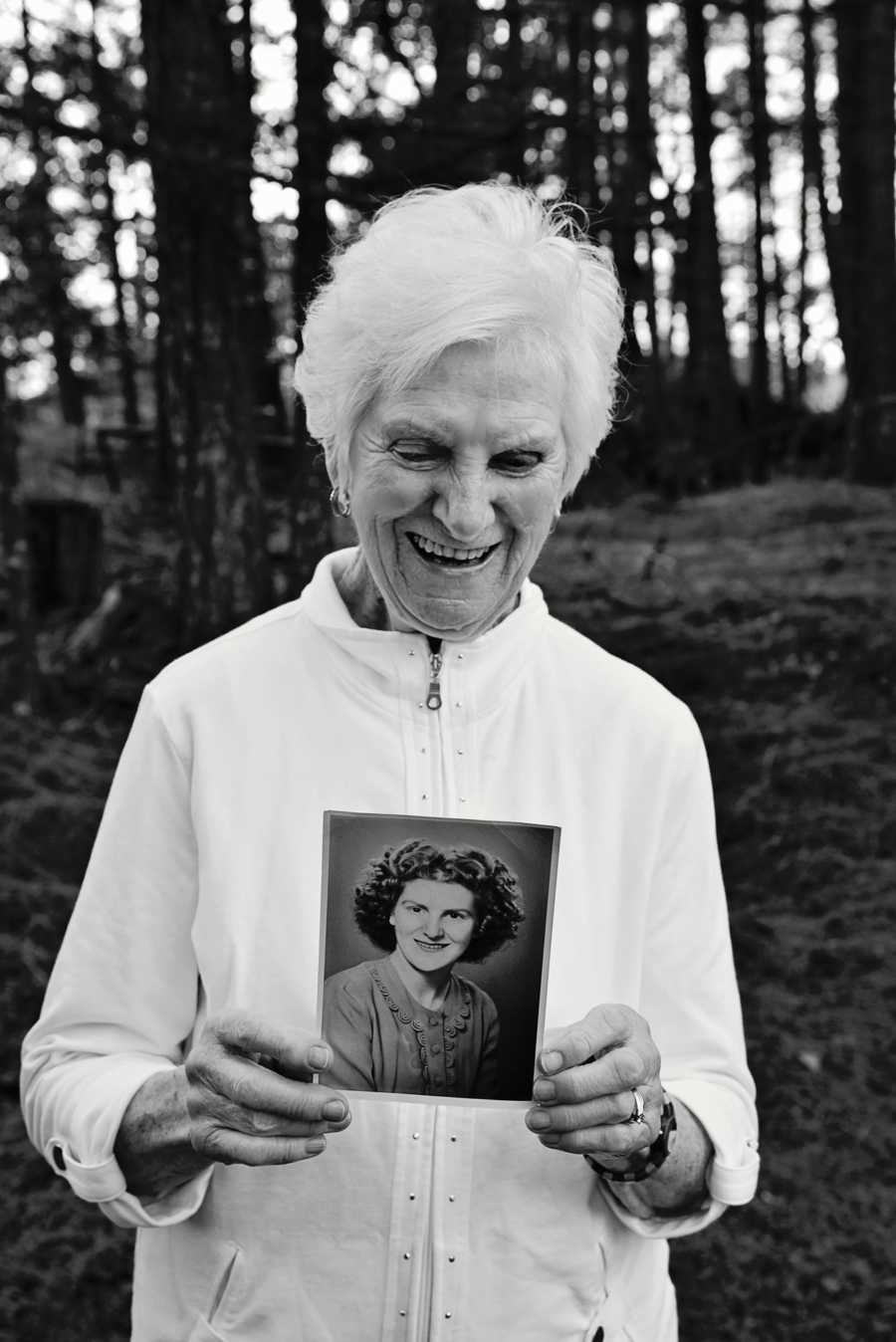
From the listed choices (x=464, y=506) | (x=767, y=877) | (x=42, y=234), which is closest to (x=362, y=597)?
(x=464, y=506)

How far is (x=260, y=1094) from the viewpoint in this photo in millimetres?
1711

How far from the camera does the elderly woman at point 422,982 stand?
68.1 inches

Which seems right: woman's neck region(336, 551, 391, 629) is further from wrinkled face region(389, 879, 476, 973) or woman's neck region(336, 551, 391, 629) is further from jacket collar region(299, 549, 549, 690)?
wrinkled face region(389, 879, 476, 973)

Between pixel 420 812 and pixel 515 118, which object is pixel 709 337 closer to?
pixel 515 118

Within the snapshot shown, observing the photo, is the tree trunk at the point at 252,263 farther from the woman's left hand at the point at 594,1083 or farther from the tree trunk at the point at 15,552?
the woman's left hand at the point at 594,1083

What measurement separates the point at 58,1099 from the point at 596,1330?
970 millimetres

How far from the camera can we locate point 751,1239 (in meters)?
4.43

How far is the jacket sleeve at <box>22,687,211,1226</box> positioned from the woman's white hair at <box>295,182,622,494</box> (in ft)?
2.06

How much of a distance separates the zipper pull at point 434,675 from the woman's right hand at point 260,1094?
0.62 meters

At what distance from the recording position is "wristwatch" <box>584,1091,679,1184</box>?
1961 millimetres

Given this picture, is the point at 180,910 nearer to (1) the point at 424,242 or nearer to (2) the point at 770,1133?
(1) the point at 424,242

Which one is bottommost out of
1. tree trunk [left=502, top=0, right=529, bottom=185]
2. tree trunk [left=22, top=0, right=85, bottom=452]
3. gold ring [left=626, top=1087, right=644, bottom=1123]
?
gold ring [left=626, top=1087, right=644, bottom=1123]

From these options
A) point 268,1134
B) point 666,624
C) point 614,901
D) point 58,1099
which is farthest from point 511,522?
point 666,624

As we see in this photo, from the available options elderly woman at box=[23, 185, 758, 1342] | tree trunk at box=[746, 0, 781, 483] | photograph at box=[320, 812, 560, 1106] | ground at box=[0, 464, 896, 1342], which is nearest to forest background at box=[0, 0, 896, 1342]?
ground at box=[0, 464, 896, 1342]
